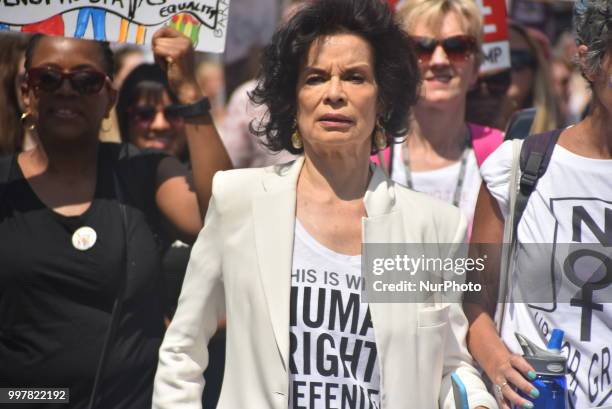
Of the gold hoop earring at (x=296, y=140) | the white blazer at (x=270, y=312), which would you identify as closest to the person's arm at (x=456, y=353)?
the white blazer at (x=270, y=312)

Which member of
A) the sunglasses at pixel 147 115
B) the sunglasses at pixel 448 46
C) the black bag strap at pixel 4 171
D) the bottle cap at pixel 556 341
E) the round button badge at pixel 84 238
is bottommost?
the bottle cap at pixel 556 341

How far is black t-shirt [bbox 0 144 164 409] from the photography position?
11.8 ft

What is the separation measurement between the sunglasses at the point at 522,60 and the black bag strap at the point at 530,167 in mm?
2837

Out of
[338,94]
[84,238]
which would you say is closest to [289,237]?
[338,94]

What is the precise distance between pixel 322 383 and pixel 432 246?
1.92 ft

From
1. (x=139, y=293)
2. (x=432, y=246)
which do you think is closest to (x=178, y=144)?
(x=139, y=293)

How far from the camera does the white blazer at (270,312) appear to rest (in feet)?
10.3

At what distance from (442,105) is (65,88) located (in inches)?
69.1

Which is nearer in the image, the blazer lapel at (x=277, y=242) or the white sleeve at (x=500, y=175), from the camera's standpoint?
the blazer lapel at (x=277, y=242)

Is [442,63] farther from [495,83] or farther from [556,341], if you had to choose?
[556,341]

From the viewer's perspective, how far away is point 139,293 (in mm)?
3707

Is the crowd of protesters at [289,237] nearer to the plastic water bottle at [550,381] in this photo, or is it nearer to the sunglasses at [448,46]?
the plastic water bottle at [550,381]

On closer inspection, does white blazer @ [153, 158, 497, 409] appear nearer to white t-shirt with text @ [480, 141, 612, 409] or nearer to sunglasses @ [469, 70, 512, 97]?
white t-shirt with text @ [480, 141, 612, 409]

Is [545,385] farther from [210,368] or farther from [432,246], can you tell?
[210,368]
